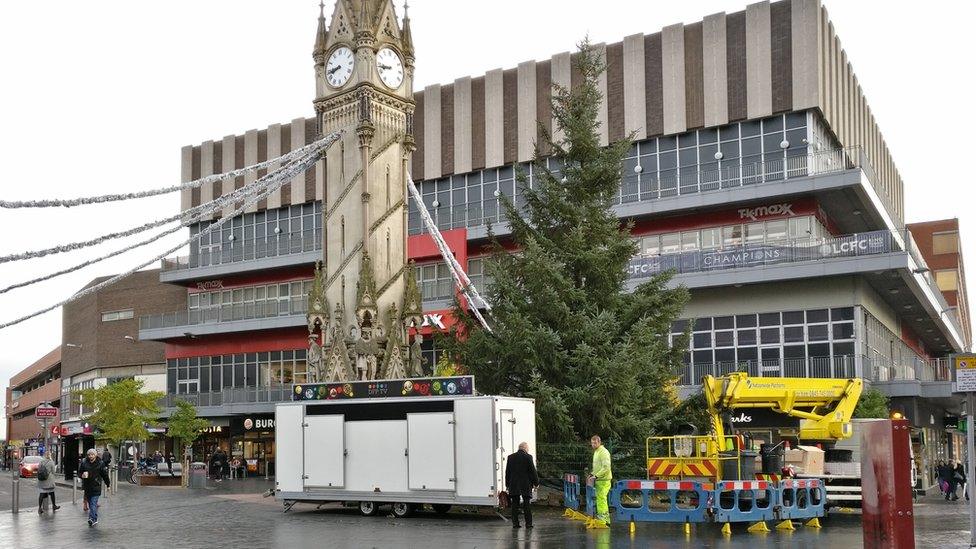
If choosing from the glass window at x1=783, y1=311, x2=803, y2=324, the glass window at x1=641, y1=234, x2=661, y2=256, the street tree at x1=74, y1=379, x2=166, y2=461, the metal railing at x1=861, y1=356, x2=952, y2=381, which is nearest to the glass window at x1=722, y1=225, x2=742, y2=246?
the glass window at x1=641, y1=234, x2=661, y2=256

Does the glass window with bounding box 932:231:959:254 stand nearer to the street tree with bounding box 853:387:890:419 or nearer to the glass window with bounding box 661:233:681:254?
the glass window with bounding box 661:233:681:254

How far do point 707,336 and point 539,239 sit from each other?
19.1 m

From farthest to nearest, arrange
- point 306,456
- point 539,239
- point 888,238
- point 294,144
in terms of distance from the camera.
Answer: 1. point 294,144
2. point 888,238
3. point 539,239
4. point 306,456

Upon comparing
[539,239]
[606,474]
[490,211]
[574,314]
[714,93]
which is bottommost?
[606,474]

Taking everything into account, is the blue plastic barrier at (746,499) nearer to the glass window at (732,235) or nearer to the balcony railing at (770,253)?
the balcony railing at (770,253)

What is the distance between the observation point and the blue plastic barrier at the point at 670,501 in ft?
62.0

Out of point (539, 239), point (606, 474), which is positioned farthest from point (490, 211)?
point (606, 474)

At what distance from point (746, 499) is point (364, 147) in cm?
1157

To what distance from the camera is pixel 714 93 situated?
143ft

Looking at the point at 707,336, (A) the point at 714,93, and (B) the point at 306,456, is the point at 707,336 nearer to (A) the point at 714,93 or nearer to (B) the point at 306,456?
(A) the point at 714,93

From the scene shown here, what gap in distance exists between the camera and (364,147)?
24.4 metres

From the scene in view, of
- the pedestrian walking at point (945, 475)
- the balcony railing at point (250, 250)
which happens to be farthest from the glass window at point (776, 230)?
the balcony railing at point (250, 250)

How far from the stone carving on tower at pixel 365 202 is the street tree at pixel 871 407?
17.5 m

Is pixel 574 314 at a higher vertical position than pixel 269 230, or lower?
lower
